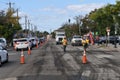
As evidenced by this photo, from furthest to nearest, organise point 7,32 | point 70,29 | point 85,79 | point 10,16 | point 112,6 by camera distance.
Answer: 1. point 70,29
2. point 10,16
3. point 7,32
4. point 112,6
5. point 85,79

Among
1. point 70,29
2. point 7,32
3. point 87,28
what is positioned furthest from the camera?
point 70,29

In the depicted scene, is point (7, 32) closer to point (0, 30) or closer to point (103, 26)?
point (0, 30)

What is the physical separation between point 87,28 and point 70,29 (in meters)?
19.8

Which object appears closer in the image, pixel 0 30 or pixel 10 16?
A: pixel 0 30

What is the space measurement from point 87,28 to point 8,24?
163 ft

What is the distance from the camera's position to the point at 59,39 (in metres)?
87.2

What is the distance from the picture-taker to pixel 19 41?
5309cm

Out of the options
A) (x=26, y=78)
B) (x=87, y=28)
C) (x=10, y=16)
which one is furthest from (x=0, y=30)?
(x=26, y=78)

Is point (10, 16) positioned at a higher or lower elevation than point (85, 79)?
higher

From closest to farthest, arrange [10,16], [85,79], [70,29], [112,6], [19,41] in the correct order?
[85,79] < [19,41] < [112,6] < [10,16] < [70,29]

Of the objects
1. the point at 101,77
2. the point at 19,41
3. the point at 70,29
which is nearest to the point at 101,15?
the point at 19,41

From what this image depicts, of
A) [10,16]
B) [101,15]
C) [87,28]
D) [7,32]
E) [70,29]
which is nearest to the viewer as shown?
[101,15]

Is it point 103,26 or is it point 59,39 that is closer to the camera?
point 103,26

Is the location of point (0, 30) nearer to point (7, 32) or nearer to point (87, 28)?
point (7, 32)
